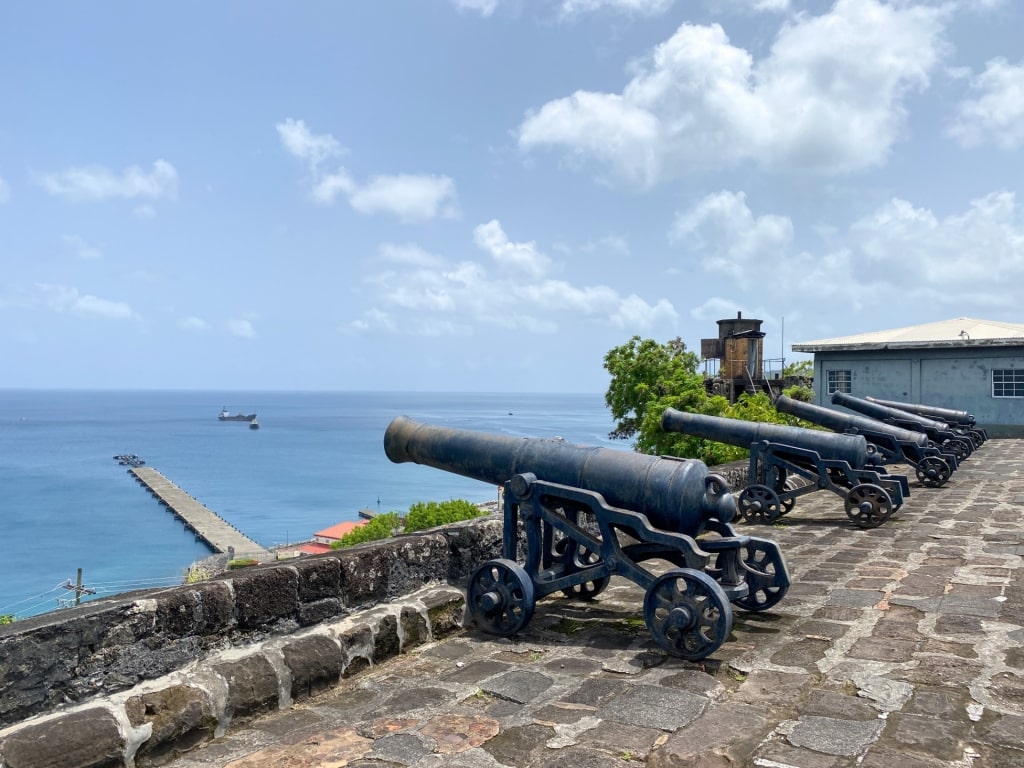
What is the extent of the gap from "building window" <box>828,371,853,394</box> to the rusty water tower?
18811 mm

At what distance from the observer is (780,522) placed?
30.3 feet

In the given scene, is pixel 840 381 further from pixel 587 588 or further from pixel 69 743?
pixel 69 743

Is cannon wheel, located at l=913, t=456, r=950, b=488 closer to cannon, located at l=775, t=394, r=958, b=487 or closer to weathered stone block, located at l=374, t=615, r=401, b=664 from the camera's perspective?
cannon, located at l=775, t=394, r=958, b=487

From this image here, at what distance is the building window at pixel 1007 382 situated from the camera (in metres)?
24.5

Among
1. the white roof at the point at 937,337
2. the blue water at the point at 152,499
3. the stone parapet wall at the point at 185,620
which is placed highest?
the white roof at the point at 937,337

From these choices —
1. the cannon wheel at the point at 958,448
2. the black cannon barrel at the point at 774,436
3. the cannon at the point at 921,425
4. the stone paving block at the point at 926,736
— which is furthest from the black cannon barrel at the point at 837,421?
the stone paving block at the point at 926,736

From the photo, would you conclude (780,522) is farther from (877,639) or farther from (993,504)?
(877,639)

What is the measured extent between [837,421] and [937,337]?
704 inches

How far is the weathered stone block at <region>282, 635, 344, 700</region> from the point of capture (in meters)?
3.68

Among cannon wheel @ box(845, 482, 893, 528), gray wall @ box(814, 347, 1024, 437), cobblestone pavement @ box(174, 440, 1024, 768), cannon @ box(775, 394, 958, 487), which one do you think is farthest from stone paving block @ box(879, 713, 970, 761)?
gray wall @ box(814, 347, 1024, 437)

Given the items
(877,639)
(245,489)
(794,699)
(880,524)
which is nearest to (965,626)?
(877,639)

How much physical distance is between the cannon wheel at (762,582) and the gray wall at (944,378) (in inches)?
930

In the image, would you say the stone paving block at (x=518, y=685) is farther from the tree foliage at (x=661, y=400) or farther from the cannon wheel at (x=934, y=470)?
the tree foliage at (x=661, y=400)

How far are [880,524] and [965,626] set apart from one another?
14.4 feet
